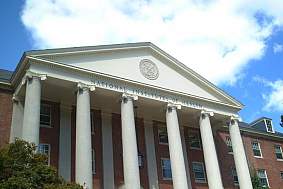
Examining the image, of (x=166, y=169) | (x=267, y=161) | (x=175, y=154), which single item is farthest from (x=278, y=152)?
(x=175, y=154)

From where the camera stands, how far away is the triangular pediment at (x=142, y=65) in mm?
31938

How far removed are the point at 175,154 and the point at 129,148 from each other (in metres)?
4.58

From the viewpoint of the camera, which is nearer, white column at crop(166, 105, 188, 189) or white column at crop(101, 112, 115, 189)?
white column at crop(166, 105, 188, 189)

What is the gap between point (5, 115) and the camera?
32000mm

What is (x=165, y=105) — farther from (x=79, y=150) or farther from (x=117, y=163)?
(x=79, y=150)

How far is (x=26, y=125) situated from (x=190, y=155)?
62.5 feet

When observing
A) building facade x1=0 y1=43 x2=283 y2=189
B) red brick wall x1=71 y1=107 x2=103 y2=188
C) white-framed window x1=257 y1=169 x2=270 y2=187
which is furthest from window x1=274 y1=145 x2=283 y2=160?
red brick wall x1=71 y1=107 x2=103 y2=188

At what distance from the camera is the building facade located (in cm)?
2997

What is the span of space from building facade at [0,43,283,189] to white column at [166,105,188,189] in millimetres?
81

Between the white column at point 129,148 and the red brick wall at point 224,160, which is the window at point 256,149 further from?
the white column at point 129,148

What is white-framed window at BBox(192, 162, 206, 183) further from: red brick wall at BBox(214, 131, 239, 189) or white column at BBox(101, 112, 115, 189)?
white column at BBox(101, 112, 115, 189)

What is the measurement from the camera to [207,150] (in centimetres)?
3634

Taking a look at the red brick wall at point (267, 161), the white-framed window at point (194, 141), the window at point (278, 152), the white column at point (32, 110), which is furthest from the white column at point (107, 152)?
the window at point (278, 152)

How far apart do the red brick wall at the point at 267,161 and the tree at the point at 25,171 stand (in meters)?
31.4
